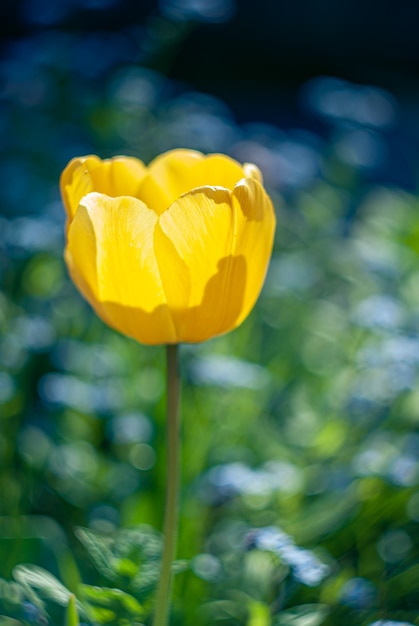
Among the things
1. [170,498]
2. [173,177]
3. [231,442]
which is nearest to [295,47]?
[231,442]

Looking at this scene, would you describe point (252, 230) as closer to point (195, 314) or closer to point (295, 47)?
point (195, 314)

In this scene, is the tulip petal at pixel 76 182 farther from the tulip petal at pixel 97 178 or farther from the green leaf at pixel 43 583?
the green leaf at pixel 43 583

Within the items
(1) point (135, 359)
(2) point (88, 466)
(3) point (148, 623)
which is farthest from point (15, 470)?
(3) point (148, 623)

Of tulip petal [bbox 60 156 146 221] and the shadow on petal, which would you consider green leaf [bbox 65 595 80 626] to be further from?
tulip petal [bbox 60 156 146 221]

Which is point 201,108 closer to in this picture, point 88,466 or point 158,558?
point 88,466

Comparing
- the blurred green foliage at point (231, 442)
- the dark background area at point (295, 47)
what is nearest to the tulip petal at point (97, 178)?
the blurred green foliage at point (231, 442)

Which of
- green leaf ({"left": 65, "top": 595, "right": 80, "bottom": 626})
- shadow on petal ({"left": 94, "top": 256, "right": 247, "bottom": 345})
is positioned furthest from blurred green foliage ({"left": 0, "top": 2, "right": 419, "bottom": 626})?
shadow on petal ({"left": 94, "top": 256, "right": 247, "bottom": 345})
